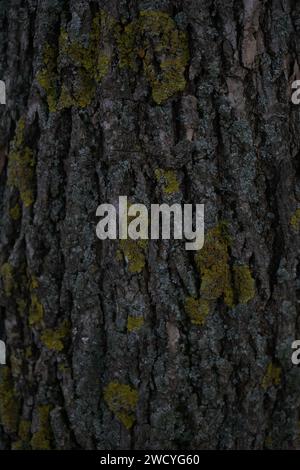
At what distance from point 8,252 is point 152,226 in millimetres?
581

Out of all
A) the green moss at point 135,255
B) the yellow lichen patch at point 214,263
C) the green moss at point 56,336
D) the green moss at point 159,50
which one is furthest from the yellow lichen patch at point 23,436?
the green moss at point 159,50

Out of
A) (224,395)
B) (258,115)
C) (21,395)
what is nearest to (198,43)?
(258,115)

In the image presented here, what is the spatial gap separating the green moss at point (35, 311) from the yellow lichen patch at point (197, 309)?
1.75 ft

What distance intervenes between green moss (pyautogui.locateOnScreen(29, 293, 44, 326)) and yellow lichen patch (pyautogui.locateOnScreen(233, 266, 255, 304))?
0.71 m

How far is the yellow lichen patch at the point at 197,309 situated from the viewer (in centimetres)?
163

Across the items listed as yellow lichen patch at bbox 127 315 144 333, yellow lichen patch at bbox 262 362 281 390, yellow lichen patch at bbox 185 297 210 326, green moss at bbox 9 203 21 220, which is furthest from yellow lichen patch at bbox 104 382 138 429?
green moss at bbox 9 203 21 220

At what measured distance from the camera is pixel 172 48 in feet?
5.12

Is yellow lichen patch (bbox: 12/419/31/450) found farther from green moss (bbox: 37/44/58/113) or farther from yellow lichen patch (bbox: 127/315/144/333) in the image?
green moss (bbox: 37/44/58/113)

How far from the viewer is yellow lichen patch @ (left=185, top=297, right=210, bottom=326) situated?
5.35 ft

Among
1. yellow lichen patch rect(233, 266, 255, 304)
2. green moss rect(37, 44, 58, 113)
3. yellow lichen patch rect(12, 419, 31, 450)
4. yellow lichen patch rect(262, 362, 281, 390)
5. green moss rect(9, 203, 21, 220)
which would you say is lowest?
yellow lichen patch rect(12, 419, 31, 450)

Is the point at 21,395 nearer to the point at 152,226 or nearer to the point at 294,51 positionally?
the point at 152,226

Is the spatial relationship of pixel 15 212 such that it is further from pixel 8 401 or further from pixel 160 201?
pixel 8 401

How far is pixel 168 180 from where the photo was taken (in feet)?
5.24

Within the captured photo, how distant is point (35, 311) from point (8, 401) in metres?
0.40
